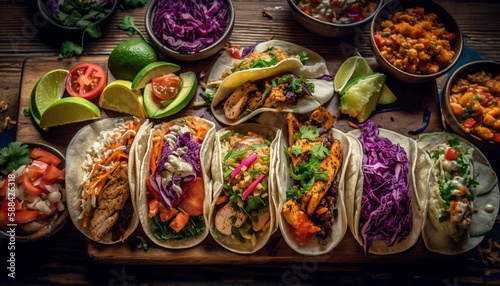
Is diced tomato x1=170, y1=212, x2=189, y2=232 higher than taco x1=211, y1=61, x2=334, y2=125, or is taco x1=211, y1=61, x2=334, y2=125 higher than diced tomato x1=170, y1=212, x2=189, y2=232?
taco x1=211, y1=61, x2=334, y2=125

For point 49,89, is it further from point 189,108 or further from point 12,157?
point 189,108

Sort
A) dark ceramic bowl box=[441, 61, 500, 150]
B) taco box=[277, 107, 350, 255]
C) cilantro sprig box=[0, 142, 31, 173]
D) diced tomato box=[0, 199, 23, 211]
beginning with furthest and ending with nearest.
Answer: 1. dark ceramic bowl box=[441, 61, 500, 150]
2. cilantro sprig box=[0, 142, 31, 173]
3. diced tomato box=[0, 199, 23, 211]
4. taco box=[277, 107, 350, 255]

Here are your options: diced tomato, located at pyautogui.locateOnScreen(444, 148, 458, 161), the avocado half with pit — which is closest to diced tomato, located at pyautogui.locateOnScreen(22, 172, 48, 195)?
the avocado half with pit

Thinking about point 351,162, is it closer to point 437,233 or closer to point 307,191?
point 307,191

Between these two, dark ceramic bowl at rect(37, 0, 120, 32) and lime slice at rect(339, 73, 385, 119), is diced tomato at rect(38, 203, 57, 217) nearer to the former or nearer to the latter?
dark ceramic bowl at rect(37, 0, 120, 32)

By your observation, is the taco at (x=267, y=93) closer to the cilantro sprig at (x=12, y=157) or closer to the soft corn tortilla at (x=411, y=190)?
the soft corn tortilla at (x=411, y=190)

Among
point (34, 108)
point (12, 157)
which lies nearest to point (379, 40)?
point (34, 108)

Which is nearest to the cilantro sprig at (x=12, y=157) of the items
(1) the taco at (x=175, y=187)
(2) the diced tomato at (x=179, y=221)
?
(1) the taco at (x=175, y=187)
